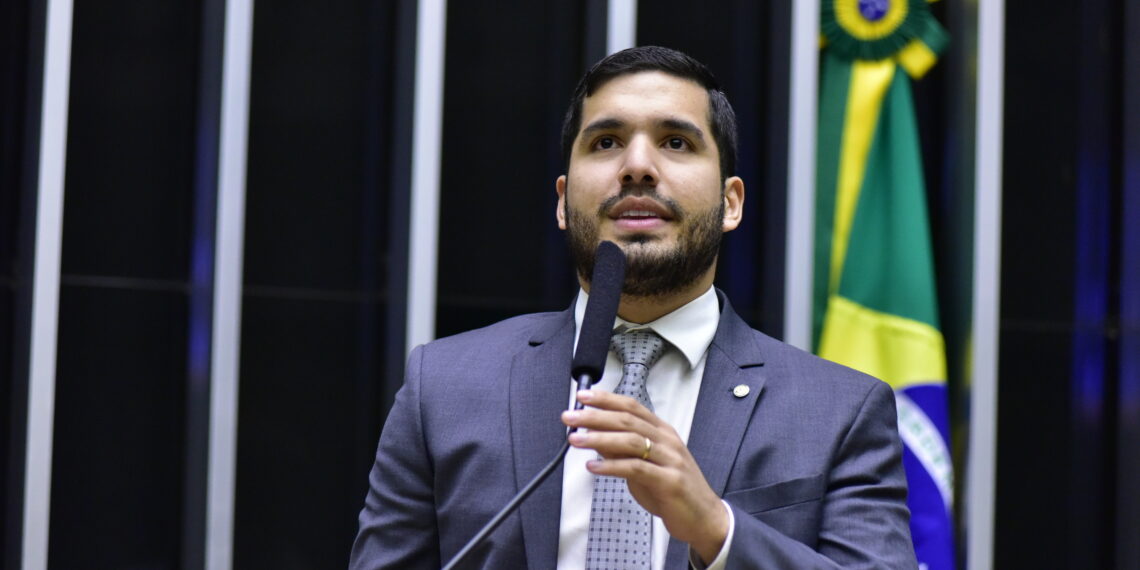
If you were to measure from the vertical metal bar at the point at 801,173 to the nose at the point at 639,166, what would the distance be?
2191mm

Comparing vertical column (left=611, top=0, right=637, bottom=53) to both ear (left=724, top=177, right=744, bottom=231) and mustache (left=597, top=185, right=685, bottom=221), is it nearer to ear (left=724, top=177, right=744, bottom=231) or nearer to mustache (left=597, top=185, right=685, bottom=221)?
ear (left=724, top=177, right=744, bottom=231)

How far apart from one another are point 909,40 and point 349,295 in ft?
6.49

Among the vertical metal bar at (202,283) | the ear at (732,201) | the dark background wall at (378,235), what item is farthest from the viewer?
the vertical metal bar at (202,283)

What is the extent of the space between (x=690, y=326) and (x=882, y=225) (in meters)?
2.21

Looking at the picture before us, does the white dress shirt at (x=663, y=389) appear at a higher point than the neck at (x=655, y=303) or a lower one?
lower

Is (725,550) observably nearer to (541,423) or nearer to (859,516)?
(859,516)

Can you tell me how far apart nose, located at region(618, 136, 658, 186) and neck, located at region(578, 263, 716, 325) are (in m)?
0.18

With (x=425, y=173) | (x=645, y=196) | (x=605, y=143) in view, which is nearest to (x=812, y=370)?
(x=645, y=196)

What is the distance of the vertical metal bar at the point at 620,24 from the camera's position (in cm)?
391

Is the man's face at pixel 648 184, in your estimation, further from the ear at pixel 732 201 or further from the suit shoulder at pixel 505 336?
the suit shoulder at pixel 505 336

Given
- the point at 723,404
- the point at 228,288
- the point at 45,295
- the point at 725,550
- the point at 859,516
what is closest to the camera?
the point at 725,550

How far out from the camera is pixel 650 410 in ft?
5.70

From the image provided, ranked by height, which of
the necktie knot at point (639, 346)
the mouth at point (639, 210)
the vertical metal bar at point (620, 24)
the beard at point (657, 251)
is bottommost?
the necktie knot at point (639, 346)

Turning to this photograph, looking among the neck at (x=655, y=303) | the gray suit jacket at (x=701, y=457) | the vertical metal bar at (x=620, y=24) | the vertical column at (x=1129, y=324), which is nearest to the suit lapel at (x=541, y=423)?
the gray suit jacket at (x=701, y=457)
